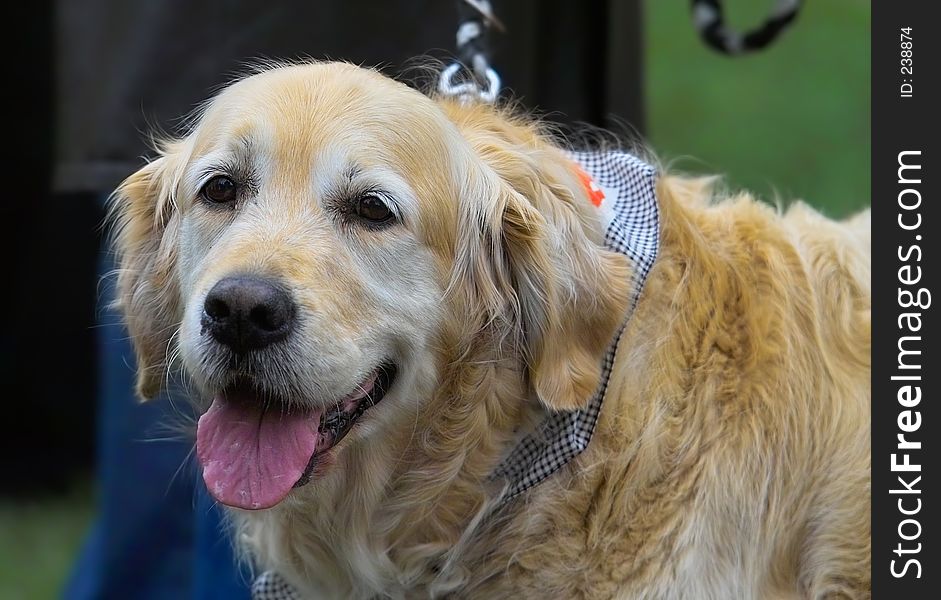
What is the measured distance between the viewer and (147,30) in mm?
4238

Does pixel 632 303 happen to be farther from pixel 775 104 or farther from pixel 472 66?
pixel 775 104

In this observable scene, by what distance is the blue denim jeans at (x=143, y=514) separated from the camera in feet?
13.9

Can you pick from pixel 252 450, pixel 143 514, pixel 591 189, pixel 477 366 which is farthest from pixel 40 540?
pixel 591 189

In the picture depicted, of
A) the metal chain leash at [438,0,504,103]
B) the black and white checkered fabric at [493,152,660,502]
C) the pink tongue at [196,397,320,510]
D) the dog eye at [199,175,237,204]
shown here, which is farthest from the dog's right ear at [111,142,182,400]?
the black and white checkered fabric at [493,152,660,502]

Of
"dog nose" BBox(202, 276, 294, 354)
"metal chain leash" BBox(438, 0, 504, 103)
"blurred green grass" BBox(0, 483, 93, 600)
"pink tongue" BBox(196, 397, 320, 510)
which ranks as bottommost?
"blurred green grass" BBox(0, 483, 93, 600)

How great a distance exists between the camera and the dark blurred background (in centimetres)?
437

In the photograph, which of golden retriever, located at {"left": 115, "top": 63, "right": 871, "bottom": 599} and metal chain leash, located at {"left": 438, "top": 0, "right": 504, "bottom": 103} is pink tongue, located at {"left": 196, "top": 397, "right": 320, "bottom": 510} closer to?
golden retriever, located at {"left": 115, "top": 63, "right": 871, "bottom": 599}

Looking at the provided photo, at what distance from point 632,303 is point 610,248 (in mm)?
160

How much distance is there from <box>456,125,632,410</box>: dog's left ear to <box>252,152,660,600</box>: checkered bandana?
6cm

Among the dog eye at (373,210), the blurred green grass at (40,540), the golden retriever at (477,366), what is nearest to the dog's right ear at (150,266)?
the golden retriever at (477,366)

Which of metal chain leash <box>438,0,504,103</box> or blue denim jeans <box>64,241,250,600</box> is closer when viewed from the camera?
metal chain leash <box>438,0,504,103</box>
